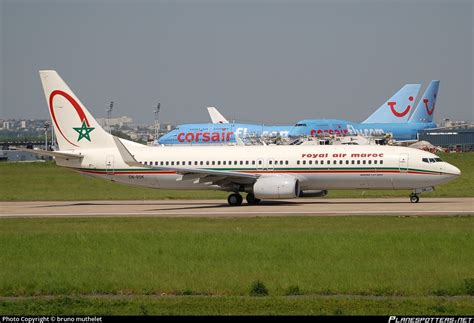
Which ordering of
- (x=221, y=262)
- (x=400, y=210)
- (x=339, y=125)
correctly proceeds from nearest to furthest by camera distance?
(x=221, y=262)
(x=400, y=210)
(x=339, y=125)

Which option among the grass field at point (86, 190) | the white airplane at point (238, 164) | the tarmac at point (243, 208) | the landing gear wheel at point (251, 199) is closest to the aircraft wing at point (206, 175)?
the white airplane at point (238, 164)

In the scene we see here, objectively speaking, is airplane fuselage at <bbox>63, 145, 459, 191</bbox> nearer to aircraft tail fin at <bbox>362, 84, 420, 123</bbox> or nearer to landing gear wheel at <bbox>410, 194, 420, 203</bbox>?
landing gear wheel at <bbox>410, 194, 420, 203</bbox>

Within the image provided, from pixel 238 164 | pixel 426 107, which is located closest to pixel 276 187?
pixel 238 164

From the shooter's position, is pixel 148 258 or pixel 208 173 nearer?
pixel 148 258

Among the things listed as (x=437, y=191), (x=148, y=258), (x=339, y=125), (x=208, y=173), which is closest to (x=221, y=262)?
(x=148, y=258)

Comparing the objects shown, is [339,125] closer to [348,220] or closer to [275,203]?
[275,203]

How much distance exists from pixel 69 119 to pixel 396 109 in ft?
380

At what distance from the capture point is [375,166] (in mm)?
43062

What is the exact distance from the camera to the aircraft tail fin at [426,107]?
141225 mm

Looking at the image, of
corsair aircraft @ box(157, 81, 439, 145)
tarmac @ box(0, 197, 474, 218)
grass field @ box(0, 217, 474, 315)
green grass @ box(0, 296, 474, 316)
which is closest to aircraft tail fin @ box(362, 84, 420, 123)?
corsair aircraft @ box(157, 81, 439, 145)

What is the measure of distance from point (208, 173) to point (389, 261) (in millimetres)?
22428

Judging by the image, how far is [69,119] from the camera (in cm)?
4806

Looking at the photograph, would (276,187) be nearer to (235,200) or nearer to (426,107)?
(235,200)

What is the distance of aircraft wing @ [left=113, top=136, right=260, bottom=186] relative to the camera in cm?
4353
